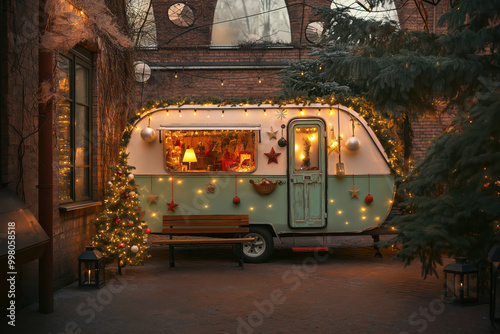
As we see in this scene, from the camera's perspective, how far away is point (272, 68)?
1753 centimetres

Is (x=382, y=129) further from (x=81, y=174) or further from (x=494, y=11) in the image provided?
(x=81, y=174)

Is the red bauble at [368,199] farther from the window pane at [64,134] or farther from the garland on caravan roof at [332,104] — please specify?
the window pane at [64,134]

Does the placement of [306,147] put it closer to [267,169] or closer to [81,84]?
[267,169]

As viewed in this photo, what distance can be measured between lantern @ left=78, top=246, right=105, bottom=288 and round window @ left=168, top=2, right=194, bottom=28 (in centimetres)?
1141

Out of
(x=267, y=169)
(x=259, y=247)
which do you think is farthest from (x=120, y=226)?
(x=267, y=169)

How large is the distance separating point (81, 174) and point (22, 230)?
11.8ft

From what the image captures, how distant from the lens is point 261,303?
702 centimetres

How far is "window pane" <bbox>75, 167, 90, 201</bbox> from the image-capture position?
8.79 m

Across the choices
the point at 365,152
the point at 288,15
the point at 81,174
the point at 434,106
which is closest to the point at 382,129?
the point at 365,152

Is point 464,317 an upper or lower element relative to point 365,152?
lower

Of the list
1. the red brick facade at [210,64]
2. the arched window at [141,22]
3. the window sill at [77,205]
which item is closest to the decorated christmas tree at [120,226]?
the window sill at [77,205]

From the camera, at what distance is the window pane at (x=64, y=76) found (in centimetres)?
800

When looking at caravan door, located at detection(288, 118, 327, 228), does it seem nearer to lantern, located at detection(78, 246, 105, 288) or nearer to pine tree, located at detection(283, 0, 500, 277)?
pine tree, located at detection(283, 0, 500, 277)

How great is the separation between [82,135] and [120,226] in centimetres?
163
